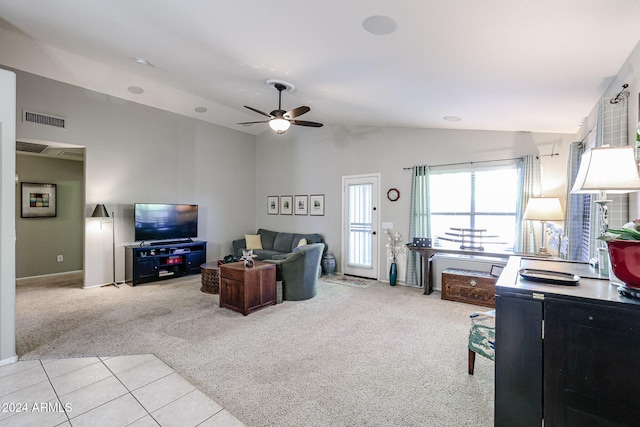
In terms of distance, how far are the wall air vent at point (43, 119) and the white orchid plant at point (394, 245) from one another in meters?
5.86

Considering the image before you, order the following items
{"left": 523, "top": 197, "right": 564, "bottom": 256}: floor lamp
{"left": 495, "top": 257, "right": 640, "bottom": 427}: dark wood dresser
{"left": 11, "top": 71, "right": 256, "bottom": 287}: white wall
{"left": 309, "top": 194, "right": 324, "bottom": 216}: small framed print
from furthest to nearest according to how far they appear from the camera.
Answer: {"left": 309, "top": 194, "right": 324, "bottom": 216}: small framed print, {"left": 11, "top": 71, "right": 256, "bottom": 287}: white wall, {"left": 523, "top": 197, "right": 564, "bottom": 256}: floor lamp, {"left": 495, "top": 257, "right": 640, "bottom": 427}: dark wood dresser

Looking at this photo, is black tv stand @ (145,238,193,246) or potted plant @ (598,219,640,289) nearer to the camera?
potted plant @ (598,219,640,289)

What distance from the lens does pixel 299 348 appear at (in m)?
2.96

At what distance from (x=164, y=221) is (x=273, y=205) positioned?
102 inches

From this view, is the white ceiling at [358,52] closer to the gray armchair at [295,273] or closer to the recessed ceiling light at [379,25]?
the recessed ceiling light at [379,25]

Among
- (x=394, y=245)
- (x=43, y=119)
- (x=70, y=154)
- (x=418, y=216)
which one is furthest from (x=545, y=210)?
(x=70, y=154)

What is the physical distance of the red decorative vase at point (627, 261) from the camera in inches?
49.9

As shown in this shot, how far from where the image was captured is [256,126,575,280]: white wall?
172 inches

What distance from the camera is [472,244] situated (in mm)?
4848

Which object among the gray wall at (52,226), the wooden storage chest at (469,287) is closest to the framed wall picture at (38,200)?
the gray wall at (52,226)

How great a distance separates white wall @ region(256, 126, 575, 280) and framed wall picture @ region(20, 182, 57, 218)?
426 centimetres

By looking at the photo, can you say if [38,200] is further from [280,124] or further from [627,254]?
[627,254]

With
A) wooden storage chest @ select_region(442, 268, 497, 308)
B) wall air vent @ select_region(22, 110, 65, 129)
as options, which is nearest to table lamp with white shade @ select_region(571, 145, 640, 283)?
wooden storage chest @ select_region(442, 268, 497, 308)

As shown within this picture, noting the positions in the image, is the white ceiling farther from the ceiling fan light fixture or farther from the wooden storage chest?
the wooden storage chest
